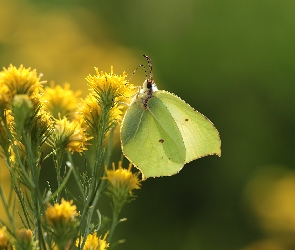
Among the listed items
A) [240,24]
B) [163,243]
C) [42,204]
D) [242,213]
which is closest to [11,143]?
[42,204]

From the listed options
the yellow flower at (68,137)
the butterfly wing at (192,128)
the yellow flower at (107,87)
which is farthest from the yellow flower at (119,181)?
the butterfly wing at (192,128)

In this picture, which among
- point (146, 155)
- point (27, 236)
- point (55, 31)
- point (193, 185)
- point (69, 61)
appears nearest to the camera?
point (27, 236)

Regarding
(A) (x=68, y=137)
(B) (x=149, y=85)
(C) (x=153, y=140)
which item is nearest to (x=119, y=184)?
(A) (x=68, y=137)

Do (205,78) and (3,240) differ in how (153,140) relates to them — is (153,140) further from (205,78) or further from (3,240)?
(205,78)

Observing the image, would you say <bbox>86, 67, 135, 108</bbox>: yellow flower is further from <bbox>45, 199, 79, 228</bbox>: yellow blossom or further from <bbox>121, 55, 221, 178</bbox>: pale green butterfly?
<bbox>45, 199, 79, 228</bbox>: yellow blossom

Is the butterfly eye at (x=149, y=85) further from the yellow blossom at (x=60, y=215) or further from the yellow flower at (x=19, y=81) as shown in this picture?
the yellow blossom at (x=60, y=215)

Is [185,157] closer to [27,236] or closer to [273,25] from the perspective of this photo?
[27,236]
